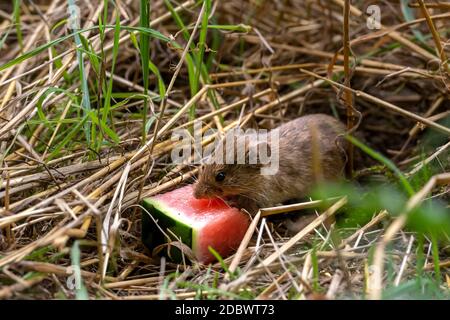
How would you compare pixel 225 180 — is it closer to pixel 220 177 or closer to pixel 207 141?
pixel 220 177

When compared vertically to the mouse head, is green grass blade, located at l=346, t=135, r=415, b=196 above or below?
above

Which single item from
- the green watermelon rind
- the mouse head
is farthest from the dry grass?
the mouse head

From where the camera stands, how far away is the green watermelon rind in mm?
3480

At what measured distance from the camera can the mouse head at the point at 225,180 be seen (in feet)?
12.6

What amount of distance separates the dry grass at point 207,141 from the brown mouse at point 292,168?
155mm

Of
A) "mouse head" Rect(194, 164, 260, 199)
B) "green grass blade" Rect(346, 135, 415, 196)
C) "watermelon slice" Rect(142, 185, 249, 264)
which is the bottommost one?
"watermelon slice" Rect(142, 185, 249, 264)

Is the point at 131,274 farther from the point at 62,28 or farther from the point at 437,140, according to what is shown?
the point at 62,28

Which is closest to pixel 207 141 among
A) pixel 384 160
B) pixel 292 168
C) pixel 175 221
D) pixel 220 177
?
pixel 220 177

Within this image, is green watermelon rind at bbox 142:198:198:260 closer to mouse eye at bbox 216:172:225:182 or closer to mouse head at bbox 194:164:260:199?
mouse head at bbox 194:164:260:199

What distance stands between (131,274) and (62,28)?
2487 mm

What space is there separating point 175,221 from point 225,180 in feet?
1.79

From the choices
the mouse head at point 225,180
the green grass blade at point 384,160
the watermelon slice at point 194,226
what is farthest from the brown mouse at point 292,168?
the green grass blade at point 384,160

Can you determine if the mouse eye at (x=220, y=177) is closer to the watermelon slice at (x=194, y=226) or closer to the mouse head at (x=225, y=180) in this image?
the mouse head at (x=225, y=180)
